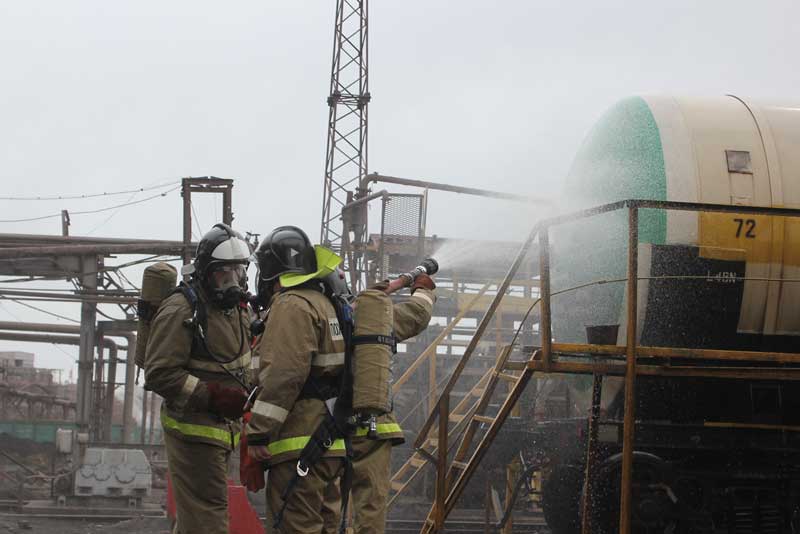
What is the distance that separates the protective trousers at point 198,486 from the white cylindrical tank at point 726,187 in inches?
116

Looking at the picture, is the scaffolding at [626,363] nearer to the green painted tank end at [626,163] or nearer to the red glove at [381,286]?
the green painted tank end at [626,163]

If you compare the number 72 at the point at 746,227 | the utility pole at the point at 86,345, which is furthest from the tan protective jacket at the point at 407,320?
the utility pole at the point at 86,345

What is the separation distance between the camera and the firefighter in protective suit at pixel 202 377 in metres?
5.41

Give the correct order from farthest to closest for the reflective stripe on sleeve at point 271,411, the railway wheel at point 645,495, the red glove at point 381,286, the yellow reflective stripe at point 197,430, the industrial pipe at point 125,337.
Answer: the industrial pipe at point 125,337
the railway wheel at point 645,495
the yellow reflective stripe at point 197,430
the red glove at point 381,286
the reflective stripe on sleeve at point 271,411

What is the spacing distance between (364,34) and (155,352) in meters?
30.4

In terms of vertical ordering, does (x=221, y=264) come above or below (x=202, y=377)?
above

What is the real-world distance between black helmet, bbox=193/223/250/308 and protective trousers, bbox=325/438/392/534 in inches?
47.7

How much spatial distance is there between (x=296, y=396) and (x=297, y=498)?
48 cm

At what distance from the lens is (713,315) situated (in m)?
6.61

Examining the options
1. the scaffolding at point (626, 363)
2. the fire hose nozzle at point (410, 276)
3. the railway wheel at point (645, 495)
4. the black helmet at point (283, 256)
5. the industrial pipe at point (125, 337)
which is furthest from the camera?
the industrial pipe at point (125, 337)

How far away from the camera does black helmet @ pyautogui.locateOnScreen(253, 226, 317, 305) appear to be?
4844 millimetres

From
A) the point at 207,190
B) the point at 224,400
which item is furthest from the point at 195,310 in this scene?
the point at 207,190

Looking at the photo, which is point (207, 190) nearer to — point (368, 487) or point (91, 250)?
point (91, 250)

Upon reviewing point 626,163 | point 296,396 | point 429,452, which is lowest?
point 429,452
